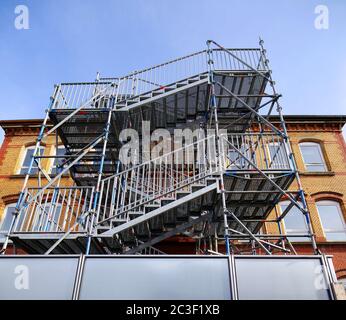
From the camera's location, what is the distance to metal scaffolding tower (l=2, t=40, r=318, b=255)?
24.9 ft

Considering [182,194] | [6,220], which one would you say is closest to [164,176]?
[182,194]

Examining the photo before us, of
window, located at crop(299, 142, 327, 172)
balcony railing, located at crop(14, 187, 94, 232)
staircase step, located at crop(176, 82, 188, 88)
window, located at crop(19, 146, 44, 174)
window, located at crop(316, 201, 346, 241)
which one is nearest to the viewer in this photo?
balcony railing, located at crop(14, 187, 94, 232)

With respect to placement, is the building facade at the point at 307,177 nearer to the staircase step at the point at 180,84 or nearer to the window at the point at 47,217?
the window at the point at 47,217

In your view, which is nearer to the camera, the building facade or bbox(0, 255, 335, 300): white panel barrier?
bbox(0, 255, 335, 300): white panel barrier

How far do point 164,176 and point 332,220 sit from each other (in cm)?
771

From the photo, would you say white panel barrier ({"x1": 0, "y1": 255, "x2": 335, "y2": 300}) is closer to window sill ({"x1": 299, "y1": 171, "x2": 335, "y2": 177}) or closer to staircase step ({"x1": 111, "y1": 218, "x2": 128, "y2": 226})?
staircase step ({"x1": 111, "y1": 218, "x2": 128, "y2": 226})

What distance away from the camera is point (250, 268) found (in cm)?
498

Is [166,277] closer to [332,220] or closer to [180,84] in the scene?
[180,84]

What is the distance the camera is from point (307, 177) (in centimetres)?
1356

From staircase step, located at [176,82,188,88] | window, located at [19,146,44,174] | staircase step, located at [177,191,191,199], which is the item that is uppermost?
window, located at [19,146,44,174]

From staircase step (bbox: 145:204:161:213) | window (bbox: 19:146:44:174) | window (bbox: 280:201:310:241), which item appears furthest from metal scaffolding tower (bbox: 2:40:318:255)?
window (bbox: 19:146:44:174)
